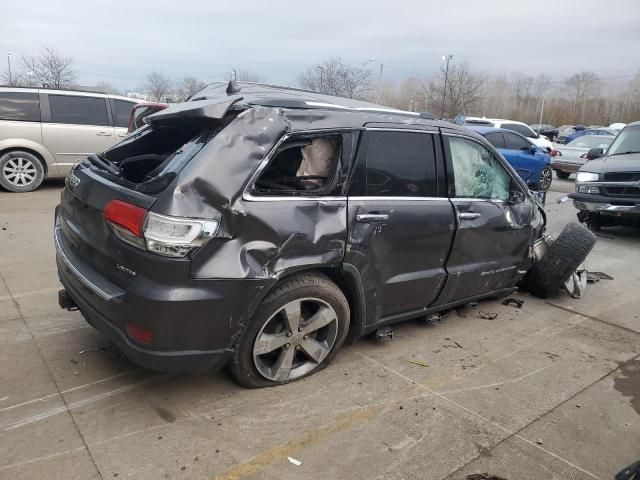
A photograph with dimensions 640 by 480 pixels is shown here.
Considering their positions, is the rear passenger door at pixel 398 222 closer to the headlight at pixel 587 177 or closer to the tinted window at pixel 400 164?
the tinted window at pixel 400 164

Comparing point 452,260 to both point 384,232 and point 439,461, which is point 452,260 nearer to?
point 384,232

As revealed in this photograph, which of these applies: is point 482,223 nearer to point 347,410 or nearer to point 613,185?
point 347,410

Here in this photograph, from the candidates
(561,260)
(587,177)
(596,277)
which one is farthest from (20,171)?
(587,177)

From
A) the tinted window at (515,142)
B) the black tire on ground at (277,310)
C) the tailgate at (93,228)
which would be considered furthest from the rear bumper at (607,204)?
the tailgate at (93,228)

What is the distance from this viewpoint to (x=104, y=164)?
3488mm

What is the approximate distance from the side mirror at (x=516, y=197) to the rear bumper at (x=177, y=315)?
271cm

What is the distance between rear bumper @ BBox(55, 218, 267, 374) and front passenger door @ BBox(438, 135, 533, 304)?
1.89 meters

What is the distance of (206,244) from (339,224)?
2.89ft

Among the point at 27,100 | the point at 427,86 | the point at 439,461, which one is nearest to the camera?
the point at 439,461

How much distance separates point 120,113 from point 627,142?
379 inches

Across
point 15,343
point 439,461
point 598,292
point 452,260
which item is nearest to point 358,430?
point 439,461

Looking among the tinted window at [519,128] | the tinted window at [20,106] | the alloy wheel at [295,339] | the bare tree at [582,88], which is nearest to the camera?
the alloy wheel at [295,339]

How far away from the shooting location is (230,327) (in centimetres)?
289

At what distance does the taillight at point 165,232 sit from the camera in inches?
105
